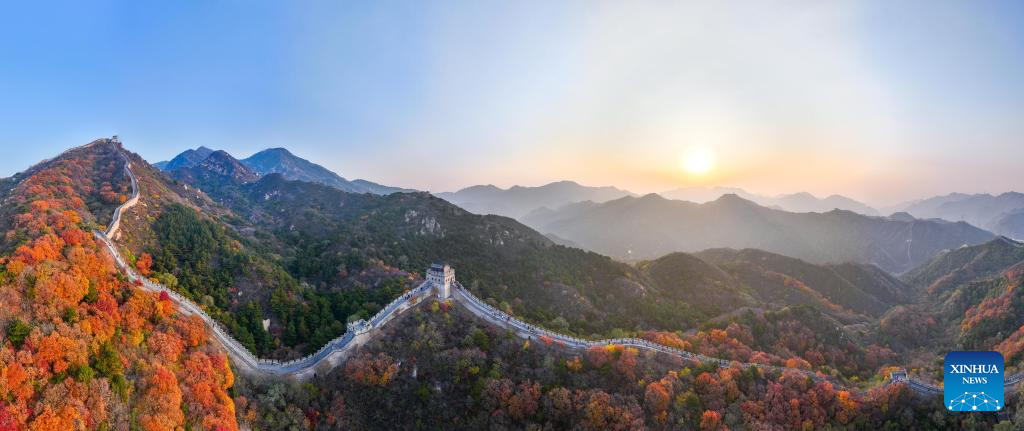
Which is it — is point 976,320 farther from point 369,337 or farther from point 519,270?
point 369,337

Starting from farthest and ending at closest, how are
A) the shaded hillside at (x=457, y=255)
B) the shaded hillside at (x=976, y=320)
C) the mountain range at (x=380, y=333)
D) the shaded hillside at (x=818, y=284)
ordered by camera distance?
the shaded hillside at (x=818, y=284) < the shaded hillside at (x=457, y=255) < the shaded hillside at (x=976, y=320) < the mountain range at (x=380, y=333)

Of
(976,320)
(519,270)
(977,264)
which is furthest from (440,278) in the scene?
(977,264)

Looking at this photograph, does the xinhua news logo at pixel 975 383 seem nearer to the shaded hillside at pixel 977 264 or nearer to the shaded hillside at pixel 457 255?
the shaded hillside at pixel 457 255

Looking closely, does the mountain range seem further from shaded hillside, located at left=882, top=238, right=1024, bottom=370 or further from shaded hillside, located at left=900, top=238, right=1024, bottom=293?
shaded hillside, located at left=900, top=238, right=1024, bottom=293

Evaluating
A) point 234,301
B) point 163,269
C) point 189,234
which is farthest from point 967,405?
point 189,234

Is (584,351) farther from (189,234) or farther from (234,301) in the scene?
Result: (189,234)

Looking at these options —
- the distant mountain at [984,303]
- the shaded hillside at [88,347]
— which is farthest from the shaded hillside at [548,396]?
the distant mountain at [984,303]
